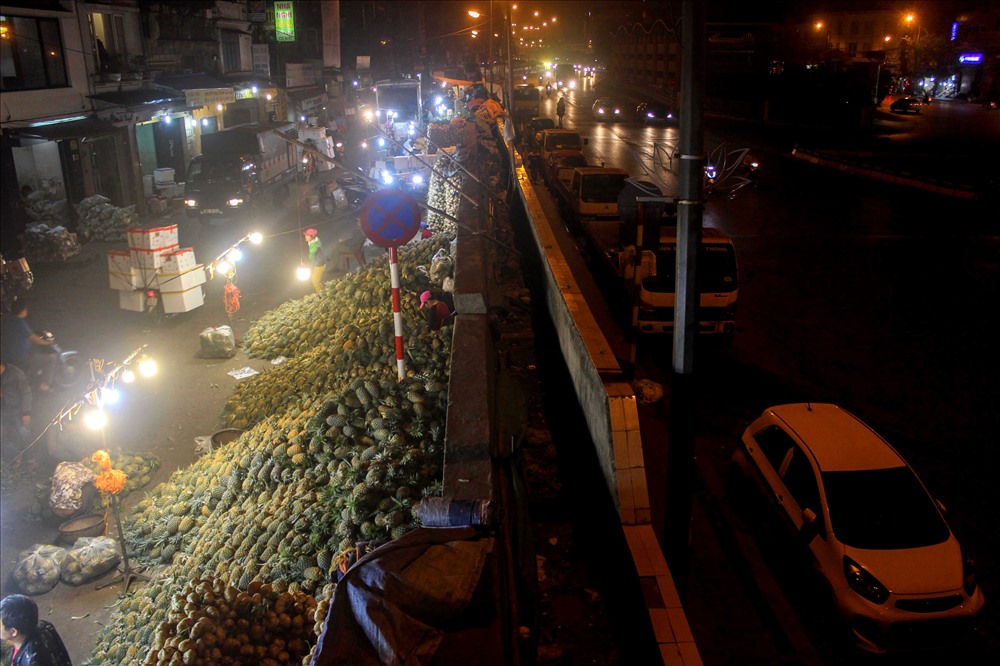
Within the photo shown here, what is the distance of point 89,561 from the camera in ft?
28.7

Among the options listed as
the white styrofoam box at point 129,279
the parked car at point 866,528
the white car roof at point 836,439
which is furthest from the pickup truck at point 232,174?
the parked car at point 866,528

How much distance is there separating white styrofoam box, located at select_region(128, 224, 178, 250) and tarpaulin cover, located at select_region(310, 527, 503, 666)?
1233cm

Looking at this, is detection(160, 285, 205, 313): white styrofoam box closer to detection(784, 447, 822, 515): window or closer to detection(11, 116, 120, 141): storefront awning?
detection(11, 116, 120, 141): storefront awning

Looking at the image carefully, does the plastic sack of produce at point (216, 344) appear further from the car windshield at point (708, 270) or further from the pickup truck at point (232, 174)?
the pickup truck at point (232, 174)

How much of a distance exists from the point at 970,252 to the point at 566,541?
18021mm

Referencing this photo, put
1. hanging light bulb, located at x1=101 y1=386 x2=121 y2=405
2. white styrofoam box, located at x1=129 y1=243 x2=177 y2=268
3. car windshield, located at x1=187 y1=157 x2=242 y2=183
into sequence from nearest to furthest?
hanging light bulb, located at x1=101 y1=386 x2=121 y2=405, white styrofoam box, located at x1=129 y1=243 x2=177 y2=268, car windshield, located at x1=187 y1=157 x2=242 y2=183

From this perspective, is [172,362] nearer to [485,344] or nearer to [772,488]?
[485,344]

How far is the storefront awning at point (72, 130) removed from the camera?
20828 millimetres

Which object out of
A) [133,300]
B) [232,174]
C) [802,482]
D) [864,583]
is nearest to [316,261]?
[133,300]

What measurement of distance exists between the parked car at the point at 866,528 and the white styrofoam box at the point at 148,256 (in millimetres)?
12567

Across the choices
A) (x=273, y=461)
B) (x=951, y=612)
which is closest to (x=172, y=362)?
(x=273, y=461)

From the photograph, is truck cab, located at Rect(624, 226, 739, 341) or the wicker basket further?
truck cab, located at Rect(624, 226, 739, 341)

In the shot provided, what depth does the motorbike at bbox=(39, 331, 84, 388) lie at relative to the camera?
39.8ft

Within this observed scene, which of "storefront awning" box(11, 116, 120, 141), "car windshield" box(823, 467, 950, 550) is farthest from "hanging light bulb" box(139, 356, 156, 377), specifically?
"storefront awning" box(11, 116, 120, 141)
